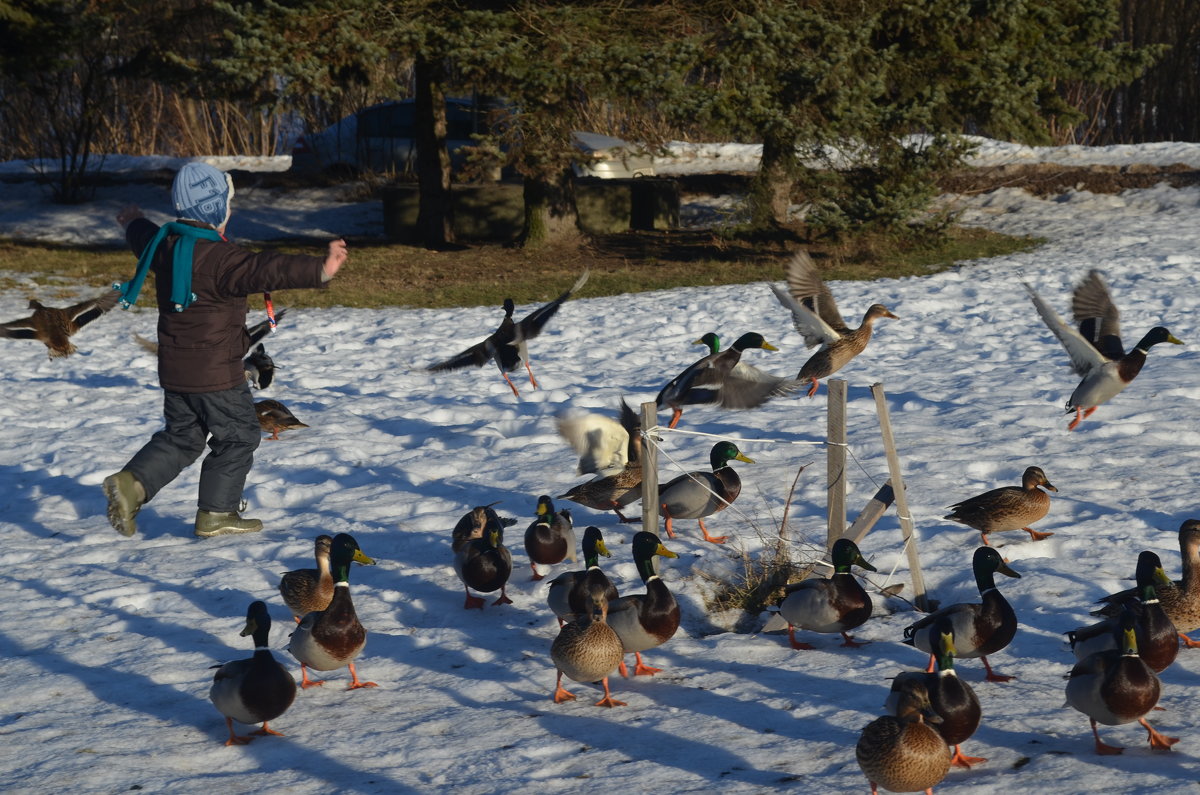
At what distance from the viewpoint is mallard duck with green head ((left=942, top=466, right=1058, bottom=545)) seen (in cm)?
593

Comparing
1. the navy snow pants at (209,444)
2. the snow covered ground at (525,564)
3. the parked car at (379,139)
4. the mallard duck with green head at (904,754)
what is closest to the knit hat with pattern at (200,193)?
the navy snow pants at (209,444)

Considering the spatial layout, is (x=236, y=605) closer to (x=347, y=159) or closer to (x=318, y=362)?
(x=318, y=362)

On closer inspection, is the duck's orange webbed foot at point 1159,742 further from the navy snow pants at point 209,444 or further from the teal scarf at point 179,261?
the teal scarf at point 179,261

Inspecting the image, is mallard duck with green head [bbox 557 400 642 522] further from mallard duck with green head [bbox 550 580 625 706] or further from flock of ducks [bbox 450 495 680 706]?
mallard duck with green head [bbox 550 580 625 706]

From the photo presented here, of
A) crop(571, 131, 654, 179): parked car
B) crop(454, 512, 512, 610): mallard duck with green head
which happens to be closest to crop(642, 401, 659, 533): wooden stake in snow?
crop(454, 512, 512, 610): mallard duck with green head

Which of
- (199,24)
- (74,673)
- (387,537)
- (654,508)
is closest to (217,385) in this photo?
(387,537)

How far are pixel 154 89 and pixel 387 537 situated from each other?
90.5 ft

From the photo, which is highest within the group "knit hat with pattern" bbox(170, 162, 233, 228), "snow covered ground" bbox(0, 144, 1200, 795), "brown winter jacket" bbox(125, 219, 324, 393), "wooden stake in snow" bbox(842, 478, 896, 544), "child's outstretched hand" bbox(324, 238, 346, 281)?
"knit hat with pattern" bbox(170, 162, 233, 228)

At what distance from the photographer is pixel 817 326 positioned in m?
9.62

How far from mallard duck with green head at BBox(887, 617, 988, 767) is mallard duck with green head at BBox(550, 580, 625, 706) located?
1.10 m

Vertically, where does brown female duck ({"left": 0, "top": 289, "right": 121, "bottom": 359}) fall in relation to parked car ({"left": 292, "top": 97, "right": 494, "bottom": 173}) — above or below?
below

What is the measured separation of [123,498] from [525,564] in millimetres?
2162

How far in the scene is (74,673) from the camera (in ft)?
16.6

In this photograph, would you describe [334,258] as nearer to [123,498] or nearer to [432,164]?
[123,498]
